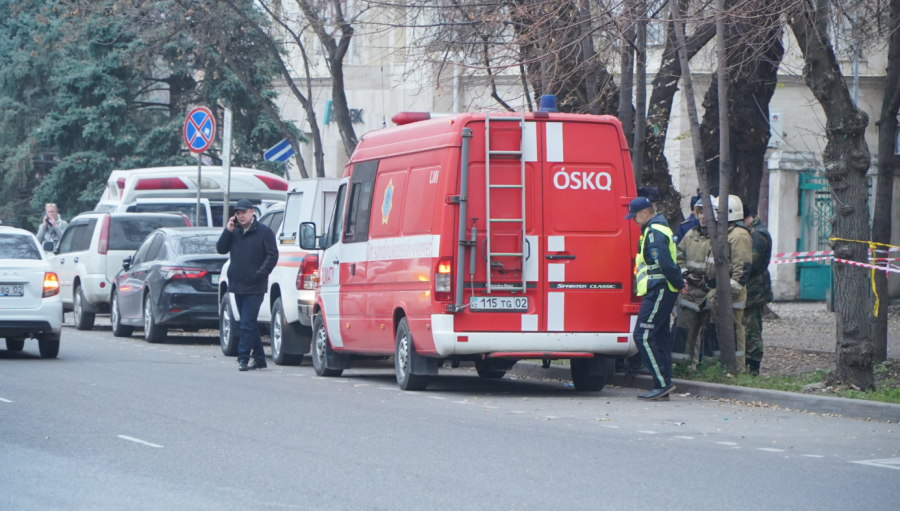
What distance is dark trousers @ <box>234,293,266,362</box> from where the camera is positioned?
14.2m

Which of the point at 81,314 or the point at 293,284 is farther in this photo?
the point at 81,314

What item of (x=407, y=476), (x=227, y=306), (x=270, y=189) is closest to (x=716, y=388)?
(x=407, y=476)

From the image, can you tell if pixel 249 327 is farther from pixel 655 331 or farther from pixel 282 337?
pixel 655 331

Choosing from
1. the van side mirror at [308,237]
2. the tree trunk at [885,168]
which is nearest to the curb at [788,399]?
the tree trunk at [885,168]

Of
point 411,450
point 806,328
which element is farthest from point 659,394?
point 806,328

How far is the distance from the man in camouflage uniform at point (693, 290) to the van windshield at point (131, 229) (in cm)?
1057

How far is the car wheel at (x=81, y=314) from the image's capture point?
850 inches

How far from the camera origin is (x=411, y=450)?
8.30m

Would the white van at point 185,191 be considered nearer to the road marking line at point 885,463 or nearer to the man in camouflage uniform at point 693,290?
the man in camouflage uniform at point 693,290

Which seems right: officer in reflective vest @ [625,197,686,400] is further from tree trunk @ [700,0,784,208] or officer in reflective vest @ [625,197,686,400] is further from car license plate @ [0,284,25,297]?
tree trunk @ [700,0,784,208]

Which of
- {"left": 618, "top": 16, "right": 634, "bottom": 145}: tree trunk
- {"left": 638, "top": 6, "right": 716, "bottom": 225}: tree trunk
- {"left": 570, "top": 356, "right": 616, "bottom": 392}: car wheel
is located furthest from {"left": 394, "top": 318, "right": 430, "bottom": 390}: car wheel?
{"left": 638, "top": 6, "right": 716, "bottom": 225}: tree trunk

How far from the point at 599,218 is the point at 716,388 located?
1891 mm

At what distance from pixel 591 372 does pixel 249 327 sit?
4.07 metres

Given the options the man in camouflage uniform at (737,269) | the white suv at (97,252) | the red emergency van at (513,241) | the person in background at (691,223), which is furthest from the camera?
the white suv at (97,252)
